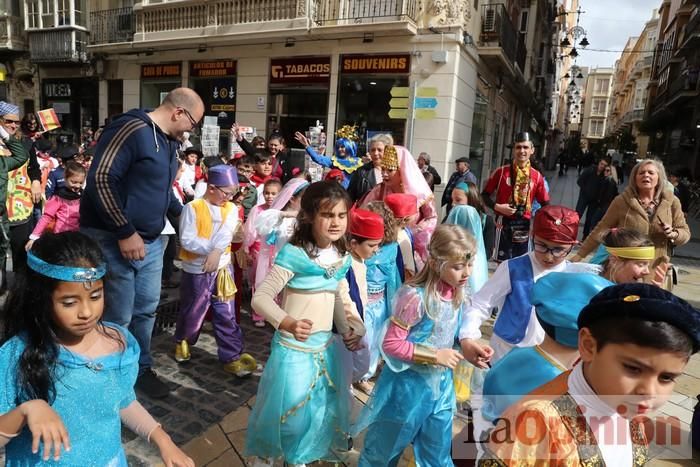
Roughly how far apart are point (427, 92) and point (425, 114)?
0.56 meters

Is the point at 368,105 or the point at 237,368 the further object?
the point at 368,105

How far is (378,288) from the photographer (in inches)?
145

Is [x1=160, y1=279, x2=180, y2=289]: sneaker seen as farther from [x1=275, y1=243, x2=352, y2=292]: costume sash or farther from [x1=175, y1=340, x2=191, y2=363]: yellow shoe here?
[x1=275, y1=243, x2=352, y2=292]: costume sash

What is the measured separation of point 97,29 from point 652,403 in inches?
863

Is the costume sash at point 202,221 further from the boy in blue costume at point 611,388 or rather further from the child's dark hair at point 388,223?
the boy in blue costume at point 611,388

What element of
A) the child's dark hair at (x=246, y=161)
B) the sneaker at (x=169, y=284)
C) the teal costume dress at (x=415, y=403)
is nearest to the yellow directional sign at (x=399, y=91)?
the child's dark hair at (x=246, y=161)

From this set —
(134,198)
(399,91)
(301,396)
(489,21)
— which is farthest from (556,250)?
(489,21)

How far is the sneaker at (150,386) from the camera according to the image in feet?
11.0

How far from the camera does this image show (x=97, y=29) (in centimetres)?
1823

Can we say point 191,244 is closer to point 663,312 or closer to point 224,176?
point 224,176

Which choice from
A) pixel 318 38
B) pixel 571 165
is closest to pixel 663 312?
pixel 318 38

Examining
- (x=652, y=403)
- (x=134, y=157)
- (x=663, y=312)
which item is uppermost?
(x=134, y=157)

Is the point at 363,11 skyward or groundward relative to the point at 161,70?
skyward

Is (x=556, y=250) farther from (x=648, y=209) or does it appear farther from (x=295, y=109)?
(x=295, y=109)
